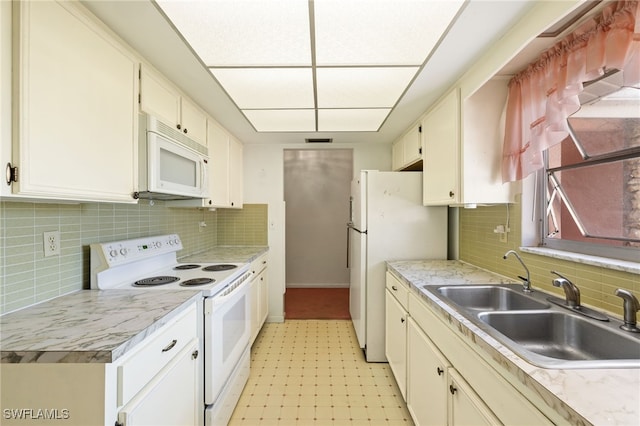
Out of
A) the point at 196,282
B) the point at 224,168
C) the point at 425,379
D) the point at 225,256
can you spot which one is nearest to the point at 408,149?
the point at 224,168

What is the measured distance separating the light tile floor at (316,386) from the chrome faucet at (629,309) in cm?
135

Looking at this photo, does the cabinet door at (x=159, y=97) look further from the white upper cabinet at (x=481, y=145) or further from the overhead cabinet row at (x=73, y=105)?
the white upper cabinet at (x=481, y=145)

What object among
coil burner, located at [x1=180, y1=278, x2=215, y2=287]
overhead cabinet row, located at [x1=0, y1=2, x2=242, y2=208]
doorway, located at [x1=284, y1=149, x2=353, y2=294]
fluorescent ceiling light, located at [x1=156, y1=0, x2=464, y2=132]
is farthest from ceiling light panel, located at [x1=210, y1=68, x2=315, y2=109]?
doorway, located at [x1=284, y1=149, x2=353, y2=294]

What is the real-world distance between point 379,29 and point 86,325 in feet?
5.57

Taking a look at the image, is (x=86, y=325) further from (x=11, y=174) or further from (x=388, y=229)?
(x=388, y=229)

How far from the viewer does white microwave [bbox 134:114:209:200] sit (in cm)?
146

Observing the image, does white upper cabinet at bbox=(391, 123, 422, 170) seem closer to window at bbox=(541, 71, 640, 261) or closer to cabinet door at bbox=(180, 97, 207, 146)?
window at bbox=(541, 71, 640, 261)

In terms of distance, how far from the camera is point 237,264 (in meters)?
2.28

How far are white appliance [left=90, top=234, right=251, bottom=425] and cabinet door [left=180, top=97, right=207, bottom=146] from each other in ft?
2.66

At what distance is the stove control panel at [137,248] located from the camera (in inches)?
59.3

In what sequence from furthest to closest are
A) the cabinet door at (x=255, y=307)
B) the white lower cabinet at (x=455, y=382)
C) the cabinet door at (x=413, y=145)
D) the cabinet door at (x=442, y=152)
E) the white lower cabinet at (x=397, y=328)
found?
the cabinet door at (x=255, y=307)
the cabinet door at (x=413, y=145)
the white lower cabinet at (x=397, y=328)
the cabinet door at (x=442, y=152)
the white lower cabinet at (x=455, y=382)

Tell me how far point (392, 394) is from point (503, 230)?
1.43 metres

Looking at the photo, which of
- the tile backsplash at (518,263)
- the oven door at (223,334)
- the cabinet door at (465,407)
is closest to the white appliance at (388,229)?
the tile backsplash at (518,263)

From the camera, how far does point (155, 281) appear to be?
168 centimetres
